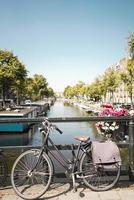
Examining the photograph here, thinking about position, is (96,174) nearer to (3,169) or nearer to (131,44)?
(3,169)

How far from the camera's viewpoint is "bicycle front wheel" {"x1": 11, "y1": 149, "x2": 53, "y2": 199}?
203 inches

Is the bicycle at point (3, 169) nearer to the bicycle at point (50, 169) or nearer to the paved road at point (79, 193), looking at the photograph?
the paved road at point (79, 193)

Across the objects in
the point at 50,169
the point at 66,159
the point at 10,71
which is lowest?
the point at 50,169

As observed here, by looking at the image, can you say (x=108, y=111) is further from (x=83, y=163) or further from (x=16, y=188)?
(x=16, y=188)

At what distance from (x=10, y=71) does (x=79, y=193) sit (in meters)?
45.5

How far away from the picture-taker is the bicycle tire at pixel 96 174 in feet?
17.6

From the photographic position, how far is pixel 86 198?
202 inches

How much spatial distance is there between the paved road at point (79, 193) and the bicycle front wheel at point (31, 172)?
17 cm

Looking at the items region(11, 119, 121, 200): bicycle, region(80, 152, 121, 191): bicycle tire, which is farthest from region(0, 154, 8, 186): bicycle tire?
region(80, 152, 121, 191): bicycle tire

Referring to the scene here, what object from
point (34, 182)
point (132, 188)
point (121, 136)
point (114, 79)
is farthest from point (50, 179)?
point (114, 79)

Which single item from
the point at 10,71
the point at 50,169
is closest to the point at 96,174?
the point at 50,169

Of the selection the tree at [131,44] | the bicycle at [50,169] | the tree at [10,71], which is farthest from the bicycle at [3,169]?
the tree at [10,71]

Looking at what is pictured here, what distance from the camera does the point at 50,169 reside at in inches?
203

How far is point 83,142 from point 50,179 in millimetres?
850
